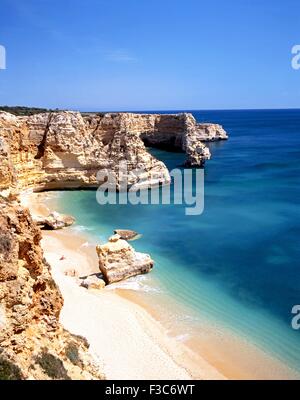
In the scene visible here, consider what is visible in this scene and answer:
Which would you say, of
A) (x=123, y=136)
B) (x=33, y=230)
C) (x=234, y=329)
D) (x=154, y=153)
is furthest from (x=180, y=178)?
(x=33, y=230)

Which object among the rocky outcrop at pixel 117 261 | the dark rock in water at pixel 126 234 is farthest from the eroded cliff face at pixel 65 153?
the rocky outcrop at pixel 117 261

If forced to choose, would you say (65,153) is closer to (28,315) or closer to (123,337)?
(123,337)

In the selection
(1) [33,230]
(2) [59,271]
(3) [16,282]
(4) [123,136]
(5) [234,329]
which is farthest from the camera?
(4) [123,136]

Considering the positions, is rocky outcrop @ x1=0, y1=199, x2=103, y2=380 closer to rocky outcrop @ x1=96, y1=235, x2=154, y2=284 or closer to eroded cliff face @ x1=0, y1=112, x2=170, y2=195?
rocky outcrop @ x1=96, y1=235, x2=154, y2=284

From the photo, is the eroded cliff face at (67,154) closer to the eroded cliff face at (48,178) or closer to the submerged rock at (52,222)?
the eroded cliff face at (48,178)

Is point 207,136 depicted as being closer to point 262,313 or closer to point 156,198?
point 156,198

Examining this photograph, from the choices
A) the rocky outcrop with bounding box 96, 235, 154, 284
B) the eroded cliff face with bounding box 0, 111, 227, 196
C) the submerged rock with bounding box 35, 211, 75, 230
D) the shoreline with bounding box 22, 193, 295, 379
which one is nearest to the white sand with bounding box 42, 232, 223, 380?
the shoreline with bounding box 22, 193, 295, 379

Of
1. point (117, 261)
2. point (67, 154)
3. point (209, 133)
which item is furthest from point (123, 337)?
point (209, 133)
